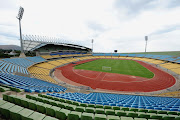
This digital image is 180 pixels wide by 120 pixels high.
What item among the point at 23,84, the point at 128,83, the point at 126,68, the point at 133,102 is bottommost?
the point at 128,83

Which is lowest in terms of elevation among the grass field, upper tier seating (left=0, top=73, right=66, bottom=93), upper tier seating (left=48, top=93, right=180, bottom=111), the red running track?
the red running track

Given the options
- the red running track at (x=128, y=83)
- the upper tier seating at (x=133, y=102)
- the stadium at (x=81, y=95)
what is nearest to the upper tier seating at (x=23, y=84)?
the stadium at (x=81, y=95)

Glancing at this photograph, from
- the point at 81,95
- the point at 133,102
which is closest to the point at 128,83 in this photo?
the point at 133,102

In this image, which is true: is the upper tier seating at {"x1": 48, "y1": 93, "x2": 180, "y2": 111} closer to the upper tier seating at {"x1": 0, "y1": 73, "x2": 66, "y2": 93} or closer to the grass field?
the upper tier seating at {"x1": 0, "y1": 73, "x2": 66, "y2": 93}

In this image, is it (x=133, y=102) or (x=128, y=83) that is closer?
(x=133, y=102)

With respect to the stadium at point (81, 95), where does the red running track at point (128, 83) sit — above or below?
Result: below

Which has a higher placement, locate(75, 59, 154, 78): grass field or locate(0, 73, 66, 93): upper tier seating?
locate(0, 73, 66, 93): upper tier seating

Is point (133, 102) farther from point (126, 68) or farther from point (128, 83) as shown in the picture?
point (126, 68)

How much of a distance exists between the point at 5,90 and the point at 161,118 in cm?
1104

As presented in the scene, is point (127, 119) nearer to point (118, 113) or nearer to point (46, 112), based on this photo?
point (118, 113)

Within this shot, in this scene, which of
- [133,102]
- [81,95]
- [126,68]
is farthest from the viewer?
[126,68]

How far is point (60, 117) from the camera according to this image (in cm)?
391

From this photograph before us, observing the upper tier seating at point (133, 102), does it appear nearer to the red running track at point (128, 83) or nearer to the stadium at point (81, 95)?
the stadium at point (81, 95)

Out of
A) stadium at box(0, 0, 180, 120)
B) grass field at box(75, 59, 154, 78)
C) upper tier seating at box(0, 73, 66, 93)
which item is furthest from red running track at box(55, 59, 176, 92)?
upper tier seating at box(0, 73, 66, 93)
